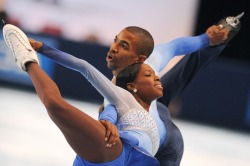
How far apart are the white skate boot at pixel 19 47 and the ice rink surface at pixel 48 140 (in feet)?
4.56

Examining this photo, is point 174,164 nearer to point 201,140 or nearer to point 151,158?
point 151,158

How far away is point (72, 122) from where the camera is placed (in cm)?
249

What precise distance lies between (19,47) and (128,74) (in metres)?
0.56

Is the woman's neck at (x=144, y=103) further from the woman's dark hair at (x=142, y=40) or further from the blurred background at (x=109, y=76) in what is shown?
the blurred background at (x=109, y=76)

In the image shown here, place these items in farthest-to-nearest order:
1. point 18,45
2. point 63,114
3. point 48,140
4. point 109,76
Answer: point 109,76
point 48,140
point 18,45
point 63,114

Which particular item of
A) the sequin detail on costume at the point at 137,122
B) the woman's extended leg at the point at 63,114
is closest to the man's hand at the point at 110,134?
the woman's extended leg at the point at 63,114

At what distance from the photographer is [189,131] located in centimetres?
Answer: 587

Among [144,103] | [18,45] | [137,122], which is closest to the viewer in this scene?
[18,45]

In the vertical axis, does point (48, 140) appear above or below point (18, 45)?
below

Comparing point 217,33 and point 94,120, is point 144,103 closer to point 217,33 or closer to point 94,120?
point 94,120

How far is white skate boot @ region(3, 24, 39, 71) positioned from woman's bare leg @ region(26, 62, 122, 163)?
29 millimetres

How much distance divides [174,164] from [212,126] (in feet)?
10.2

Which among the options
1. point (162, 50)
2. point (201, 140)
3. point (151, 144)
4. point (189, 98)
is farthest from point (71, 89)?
point (151, 144)

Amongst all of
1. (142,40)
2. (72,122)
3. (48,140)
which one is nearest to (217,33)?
(142,40)
